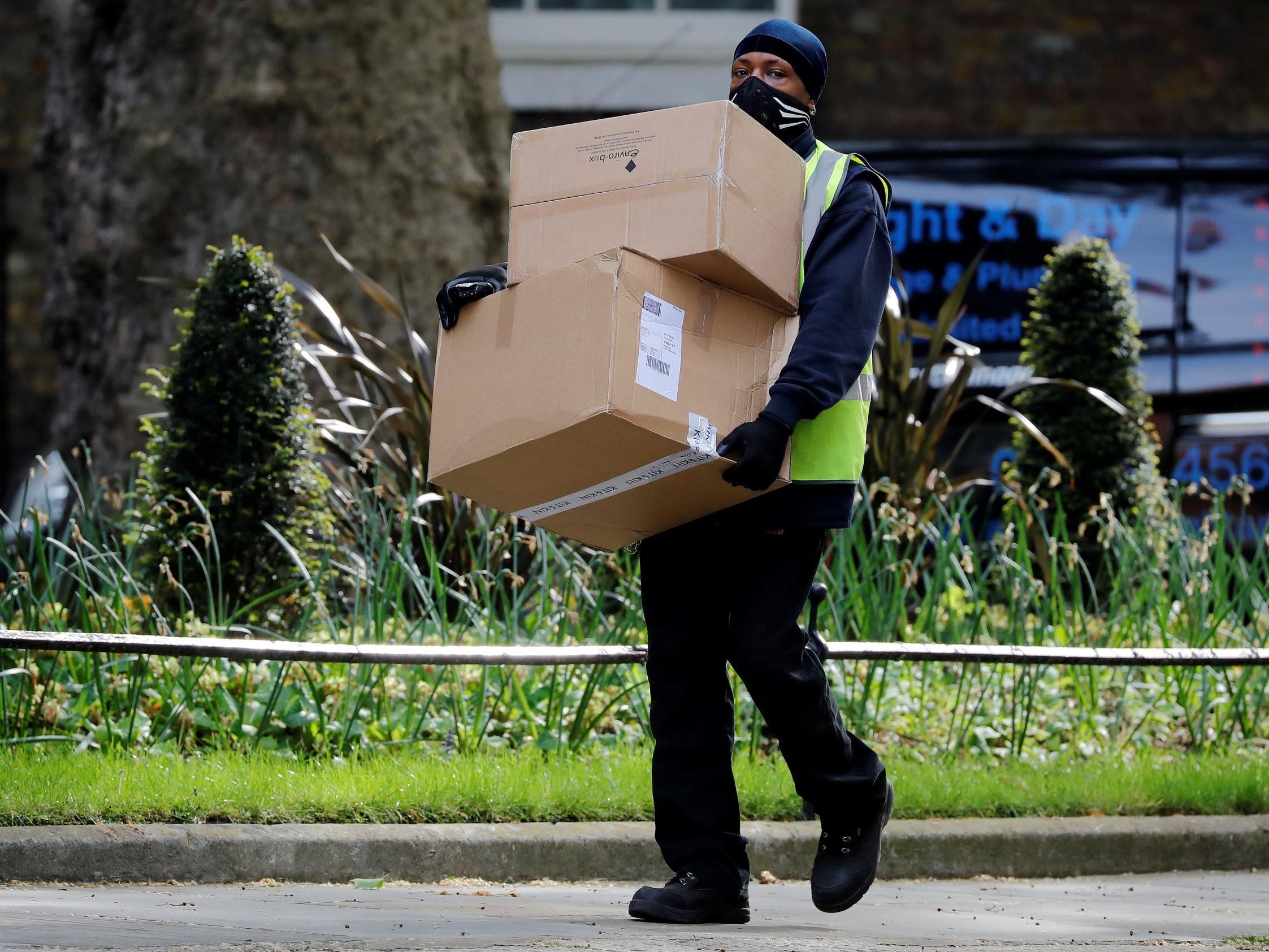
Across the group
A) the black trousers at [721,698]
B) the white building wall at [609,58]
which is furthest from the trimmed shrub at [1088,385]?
the white building wall at [609,58]

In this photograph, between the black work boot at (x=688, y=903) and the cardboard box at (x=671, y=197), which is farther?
the black work boot at (x=688, y=903)

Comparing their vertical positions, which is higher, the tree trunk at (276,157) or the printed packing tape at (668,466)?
the tree trunk at (276,157)

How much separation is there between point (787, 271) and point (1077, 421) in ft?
11.5

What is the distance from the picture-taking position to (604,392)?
9.70 feet

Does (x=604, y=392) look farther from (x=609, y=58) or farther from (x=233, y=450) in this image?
(x=609, y=58)

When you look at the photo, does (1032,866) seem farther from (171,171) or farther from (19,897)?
(171,171)

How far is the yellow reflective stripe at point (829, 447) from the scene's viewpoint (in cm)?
323

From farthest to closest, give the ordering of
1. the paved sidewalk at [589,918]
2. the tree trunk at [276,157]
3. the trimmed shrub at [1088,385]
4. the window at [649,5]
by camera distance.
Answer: the window at [649,5]
the tree trunk at [276,157]
the trimmed shrub at [1088,385]
the paved sidewalk at [589,918]

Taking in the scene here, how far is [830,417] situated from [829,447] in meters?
0.05

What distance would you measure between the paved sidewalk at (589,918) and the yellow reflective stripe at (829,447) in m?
0.80

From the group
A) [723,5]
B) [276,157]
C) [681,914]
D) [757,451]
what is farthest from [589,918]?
[723,5]

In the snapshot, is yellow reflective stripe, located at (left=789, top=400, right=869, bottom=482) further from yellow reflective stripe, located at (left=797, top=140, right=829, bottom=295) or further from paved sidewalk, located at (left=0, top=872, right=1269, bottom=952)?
paved sidewalk, located at (left=0, top=872, right=1269, bottom=952)

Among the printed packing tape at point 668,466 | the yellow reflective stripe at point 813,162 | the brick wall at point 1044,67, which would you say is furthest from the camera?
the brick wall at point 1044,67

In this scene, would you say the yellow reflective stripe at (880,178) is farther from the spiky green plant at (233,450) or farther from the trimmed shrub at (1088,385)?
the trimmed shrub at (1088,385)
